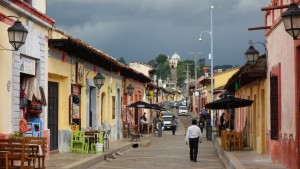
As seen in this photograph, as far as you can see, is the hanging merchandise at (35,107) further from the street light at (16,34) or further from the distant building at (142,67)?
the distant building at (142,67)

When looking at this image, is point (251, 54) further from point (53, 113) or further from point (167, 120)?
point (167, 120)

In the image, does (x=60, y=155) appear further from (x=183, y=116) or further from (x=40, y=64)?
(x=183, y=116)

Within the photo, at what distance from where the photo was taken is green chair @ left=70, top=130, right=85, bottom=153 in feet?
68.1

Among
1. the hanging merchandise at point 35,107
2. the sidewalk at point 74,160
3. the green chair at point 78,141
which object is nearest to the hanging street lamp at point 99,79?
the sidewalk at point 74,160

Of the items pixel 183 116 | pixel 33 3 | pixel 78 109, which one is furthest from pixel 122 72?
pixel 183 116

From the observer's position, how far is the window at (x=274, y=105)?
16.7 m

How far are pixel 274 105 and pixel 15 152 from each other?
7767 mm

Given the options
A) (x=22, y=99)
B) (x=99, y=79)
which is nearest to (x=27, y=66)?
(x=22, y=99)

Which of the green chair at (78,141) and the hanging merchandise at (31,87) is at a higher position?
the hanging merchandise at (31,87)

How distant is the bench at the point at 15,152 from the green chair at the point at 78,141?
24.0ft

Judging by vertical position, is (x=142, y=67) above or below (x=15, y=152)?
above

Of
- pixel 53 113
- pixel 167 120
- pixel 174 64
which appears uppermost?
pixel 174 64

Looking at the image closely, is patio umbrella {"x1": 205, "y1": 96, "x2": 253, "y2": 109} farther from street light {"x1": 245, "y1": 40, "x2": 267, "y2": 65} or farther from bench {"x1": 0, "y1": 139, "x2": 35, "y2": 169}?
bench {"x1": 0, "y1": 139, "x2": 35, "y2": 169}

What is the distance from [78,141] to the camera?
2086 centimetres
